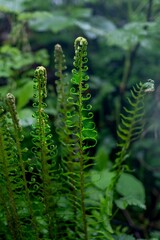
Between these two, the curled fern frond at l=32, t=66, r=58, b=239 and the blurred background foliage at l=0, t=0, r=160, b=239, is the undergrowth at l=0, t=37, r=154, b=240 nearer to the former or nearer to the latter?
the curled fern frond at l=32, t=66, r=58, b=239

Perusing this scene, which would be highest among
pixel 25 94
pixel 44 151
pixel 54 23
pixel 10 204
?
pixel 54 23

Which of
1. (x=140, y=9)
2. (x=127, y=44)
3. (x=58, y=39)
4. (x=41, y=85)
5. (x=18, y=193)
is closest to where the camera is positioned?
(x=41, y=85)

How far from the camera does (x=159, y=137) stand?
6.80 ft

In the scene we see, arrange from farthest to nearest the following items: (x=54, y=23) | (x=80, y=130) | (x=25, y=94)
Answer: (x=54, y=23) < (x=25, y=94) < (x=80, y=130)

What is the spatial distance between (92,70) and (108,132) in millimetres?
525

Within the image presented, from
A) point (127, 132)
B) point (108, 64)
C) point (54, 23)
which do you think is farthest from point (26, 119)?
point (108, 64)

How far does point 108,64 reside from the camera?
2508 mm

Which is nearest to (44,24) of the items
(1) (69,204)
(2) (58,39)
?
(2) (58,39)

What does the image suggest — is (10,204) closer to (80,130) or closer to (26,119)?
(80,130)

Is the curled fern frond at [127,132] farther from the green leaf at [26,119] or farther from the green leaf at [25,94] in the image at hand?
the green leaf at [25,94]

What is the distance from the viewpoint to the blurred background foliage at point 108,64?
1733 millimetres

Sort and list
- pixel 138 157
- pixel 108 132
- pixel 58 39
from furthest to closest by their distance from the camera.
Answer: pixel 58 39 < pixel 108 132 < pixel 138 157

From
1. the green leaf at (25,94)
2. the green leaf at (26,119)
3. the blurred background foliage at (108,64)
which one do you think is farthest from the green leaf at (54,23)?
the green leaf at (26,119)

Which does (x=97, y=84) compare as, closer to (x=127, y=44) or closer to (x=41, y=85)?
(x=127, y=44)
